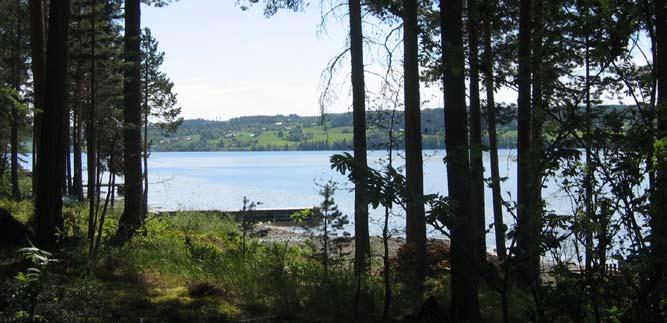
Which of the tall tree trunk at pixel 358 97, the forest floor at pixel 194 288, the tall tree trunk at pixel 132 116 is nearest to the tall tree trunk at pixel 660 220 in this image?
the forest floor at pixel 194 288

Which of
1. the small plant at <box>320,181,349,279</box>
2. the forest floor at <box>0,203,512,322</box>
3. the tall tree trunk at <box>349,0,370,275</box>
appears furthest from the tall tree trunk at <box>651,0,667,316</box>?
the tall tree trunk at <box>349,0,370,275</box>

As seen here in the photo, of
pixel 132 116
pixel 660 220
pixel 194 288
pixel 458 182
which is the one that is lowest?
pixel 194 288

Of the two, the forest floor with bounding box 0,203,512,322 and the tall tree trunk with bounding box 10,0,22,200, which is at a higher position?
the tall tree trunk with bounding box 10,0,22,200

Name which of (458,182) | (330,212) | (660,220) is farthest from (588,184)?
(330,212)

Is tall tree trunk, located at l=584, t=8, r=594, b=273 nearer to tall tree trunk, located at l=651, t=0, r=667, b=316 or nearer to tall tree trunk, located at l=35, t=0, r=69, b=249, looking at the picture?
tall tree trunk, located at l=651, t=0, r=667, b=316

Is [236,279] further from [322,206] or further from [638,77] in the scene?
[638,77]

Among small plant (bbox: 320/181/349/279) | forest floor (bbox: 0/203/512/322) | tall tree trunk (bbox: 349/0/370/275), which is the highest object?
tall tree trunk (bbox: 349/0/370/275)

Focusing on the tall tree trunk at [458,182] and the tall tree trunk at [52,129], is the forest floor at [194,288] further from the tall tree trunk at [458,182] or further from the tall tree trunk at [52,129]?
the tall tree trunk at [458,182]

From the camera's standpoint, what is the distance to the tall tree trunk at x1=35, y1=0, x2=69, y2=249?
26.1 feet

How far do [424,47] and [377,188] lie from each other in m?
1.23

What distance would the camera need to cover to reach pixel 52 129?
7.97m

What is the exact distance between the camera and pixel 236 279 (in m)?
6.66

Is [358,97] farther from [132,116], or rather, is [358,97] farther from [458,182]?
[458,182]

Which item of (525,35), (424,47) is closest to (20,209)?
(525,35)
